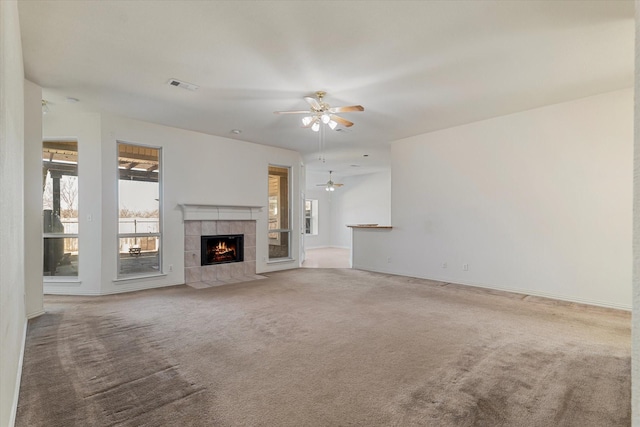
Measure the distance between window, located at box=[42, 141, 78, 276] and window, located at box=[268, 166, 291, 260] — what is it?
3.73 meters

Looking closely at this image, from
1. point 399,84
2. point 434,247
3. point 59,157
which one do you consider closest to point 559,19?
point 399,84

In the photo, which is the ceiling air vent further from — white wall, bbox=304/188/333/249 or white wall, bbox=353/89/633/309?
white wall, bbox=304/188/333/249

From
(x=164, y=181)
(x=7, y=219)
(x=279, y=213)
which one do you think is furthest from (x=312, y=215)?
(x=7, y=219)

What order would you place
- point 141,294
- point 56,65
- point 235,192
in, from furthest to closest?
point 235,192, point 141,294, point 56,65

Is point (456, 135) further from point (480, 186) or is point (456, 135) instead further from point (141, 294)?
point (141, 294)

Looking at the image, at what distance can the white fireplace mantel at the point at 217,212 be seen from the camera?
5.96 metres

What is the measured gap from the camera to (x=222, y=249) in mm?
6578

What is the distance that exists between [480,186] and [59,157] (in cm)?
718

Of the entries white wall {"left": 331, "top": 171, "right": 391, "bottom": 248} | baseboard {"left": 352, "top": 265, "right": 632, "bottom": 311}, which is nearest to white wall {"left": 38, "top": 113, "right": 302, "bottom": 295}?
baseboard {"left": 352, "top": 265, "right": 632, "bottom": 311}

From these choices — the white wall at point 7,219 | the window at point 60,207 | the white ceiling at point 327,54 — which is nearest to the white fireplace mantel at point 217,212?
the window at point 60,207

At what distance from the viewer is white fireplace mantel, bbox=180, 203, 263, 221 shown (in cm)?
596

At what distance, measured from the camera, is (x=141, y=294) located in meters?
5.06

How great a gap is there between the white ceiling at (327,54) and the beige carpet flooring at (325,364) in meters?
2.89

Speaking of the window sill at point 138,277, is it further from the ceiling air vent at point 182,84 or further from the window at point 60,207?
the ceiling air vent at point 182,84
